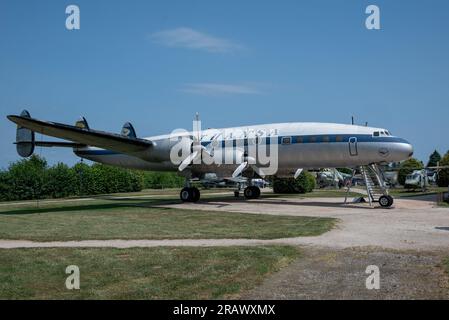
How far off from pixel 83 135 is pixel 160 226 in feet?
30.2

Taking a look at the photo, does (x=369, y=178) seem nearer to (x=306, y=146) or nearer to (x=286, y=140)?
(x=306, y=146)

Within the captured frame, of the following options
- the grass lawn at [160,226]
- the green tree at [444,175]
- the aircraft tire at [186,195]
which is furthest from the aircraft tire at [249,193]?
the green tree at [444,175]

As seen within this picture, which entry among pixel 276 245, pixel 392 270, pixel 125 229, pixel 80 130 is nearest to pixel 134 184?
pixel 80 130

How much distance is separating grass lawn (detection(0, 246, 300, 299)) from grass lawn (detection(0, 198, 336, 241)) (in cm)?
221

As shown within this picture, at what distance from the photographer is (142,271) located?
7.94 metres

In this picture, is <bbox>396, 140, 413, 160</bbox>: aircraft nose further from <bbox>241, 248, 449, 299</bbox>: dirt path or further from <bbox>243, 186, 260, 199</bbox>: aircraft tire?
<bbox>241, 248, 449, 299</bbox>: dirt path

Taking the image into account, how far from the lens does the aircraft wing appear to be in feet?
62.8

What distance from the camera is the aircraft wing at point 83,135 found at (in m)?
19.1

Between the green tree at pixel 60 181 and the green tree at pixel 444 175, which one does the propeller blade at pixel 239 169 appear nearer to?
the green tree at pixel 60 181

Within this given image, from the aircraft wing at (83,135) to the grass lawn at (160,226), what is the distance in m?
4.00

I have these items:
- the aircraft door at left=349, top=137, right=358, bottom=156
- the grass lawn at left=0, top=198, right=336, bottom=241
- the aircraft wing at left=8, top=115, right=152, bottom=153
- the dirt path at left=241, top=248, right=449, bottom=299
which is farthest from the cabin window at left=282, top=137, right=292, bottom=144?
the dirt path at left=241, top=248, right=449, bottom=299

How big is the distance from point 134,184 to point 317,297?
43.3 meters

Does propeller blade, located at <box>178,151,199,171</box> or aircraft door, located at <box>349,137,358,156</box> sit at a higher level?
aircraft door, located at <box>349,137,358,156</box>
